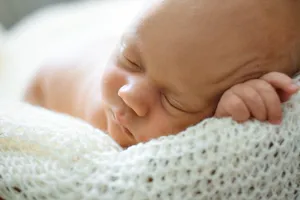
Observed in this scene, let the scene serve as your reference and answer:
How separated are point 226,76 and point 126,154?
0.51 feet

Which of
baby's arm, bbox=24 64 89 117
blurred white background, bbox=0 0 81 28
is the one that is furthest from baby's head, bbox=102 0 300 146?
blurred white background, bbox=0 0 81 28

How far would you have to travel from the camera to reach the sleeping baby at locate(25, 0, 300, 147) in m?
0.60

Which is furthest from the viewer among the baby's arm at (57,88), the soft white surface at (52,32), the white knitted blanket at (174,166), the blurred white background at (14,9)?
the blurred white background at (14,9)

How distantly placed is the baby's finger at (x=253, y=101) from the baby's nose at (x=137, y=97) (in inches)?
4.4

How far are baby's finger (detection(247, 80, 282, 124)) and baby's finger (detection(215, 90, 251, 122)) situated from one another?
0.02 metres

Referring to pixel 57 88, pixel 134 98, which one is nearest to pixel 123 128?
pixel 134 98

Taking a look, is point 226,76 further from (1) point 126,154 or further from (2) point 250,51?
(1) point 126,154

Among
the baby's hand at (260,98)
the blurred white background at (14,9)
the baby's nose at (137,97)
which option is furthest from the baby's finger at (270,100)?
the blurred white background at (14,9)

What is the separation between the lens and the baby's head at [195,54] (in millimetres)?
608

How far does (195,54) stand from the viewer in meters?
0.61

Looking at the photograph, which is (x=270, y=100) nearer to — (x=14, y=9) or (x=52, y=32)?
(x=52, y=32)

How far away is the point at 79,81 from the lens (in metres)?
0.93

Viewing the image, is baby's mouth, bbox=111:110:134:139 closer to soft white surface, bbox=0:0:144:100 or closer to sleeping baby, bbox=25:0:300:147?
sleeping baby, bbox=25:0:300:147

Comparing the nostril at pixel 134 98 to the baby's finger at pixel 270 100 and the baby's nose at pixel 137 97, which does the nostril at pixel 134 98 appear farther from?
the baby's finger at pixel 270 100
